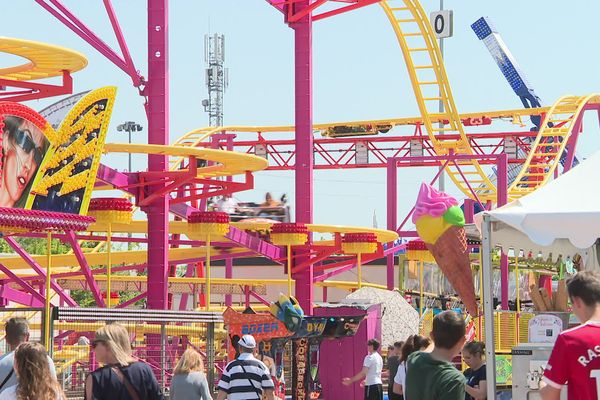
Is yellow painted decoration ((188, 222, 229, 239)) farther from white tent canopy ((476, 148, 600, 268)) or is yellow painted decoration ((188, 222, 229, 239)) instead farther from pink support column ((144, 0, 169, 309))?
white tent canopy ((476, 148, 600, 268))

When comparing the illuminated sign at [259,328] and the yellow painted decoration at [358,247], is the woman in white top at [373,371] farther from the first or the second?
the yellow painted decoration at [358,247]

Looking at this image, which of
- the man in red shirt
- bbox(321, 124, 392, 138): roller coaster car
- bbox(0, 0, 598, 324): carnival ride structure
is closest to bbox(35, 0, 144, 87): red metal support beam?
bbox(0, 0, 598, 324): carnival ride structure

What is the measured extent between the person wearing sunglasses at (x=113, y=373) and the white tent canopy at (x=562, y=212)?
10.0 ft

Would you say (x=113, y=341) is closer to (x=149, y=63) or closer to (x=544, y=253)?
(x=544, y=253)

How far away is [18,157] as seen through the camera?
595 inches

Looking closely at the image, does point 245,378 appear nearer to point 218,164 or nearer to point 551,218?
point 551,218

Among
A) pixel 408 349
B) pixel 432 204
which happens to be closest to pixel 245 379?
pixel 408 349

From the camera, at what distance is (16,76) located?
1891 centimetres

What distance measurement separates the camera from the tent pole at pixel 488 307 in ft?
29.6

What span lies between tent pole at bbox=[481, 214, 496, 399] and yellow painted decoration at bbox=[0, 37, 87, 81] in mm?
8389

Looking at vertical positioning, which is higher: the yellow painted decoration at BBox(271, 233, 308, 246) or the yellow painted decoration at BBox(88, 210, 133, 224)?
the yellow painted decoration at BBox(88, 210, 133, 224)

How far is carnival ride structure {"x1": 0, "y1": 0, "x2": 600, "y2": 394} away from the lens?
62.0ft

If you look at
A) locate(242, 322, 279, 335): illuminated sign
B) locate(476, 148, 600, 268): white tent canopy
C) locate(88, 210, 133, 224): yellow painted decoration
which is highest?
locate(88, 210, 133, 224): yellow painted decoration

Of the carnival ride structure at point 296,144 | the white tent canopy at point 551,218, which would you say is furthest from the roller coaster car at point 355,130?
the white tent canopy at point 551,218
